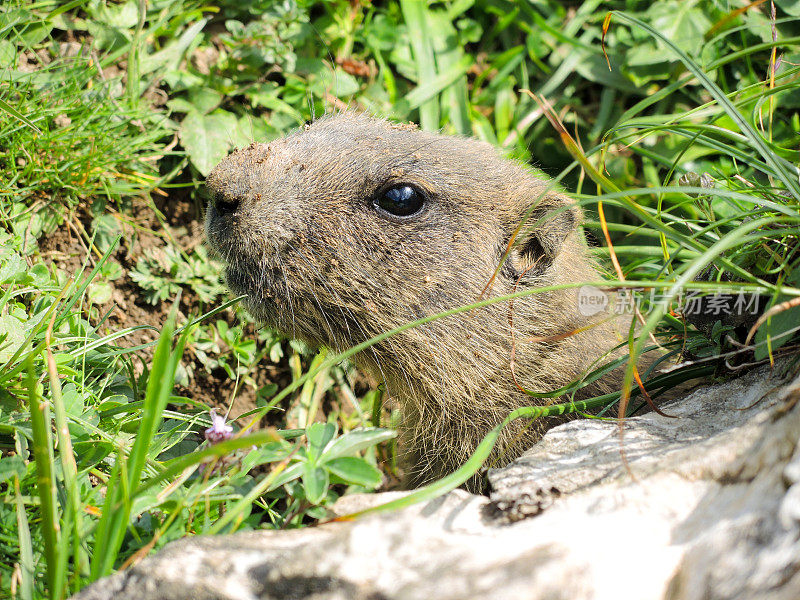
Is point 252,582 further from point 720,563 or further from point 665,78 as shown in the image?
point 665,78

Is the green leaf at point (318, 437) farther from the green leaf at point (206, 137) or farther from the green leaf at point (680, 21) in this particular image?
the green leaf at point (680, 21)

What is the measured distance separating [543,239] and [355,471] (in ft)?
6.77

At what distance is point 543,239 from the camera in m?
3.86

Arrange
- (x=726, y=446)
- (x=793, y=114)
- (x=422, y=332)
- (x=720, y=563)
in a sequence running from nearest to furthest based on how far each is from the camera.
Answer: (x=720, y=563) < (x=726, y=446) < (x=422, y=332) < (x=793, y=114)

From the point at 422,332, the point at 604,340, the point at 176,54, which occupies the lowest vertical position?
the point at 604,340

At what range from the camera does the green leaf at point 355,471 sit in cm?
223

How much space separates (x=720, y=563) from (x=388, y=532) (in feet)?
2.87

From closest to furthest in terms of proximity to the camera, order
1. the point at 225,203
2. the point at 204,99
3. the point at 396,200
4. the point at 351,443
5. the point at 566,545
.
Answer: the point at 566,545 < the point at 351,443 < the point at 225,203 < the point at 396,200 < the point at 204,99

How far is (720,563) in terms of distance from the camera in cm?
177

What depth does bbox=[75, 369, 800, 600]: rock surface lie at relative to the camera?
172 centimetres

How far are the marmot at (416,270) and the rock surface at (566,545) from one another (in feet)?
3.83

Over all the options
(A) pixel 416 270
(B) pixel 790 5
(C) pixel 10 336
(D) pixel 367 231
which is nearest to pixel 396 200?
(D) pixel 367 231

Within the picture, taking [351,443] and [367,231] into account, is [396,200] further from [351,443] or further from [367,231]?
[351,443]

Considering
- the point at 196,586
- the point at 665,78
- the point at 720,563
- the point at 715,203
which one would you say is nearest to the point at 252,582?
the point at 196,586
